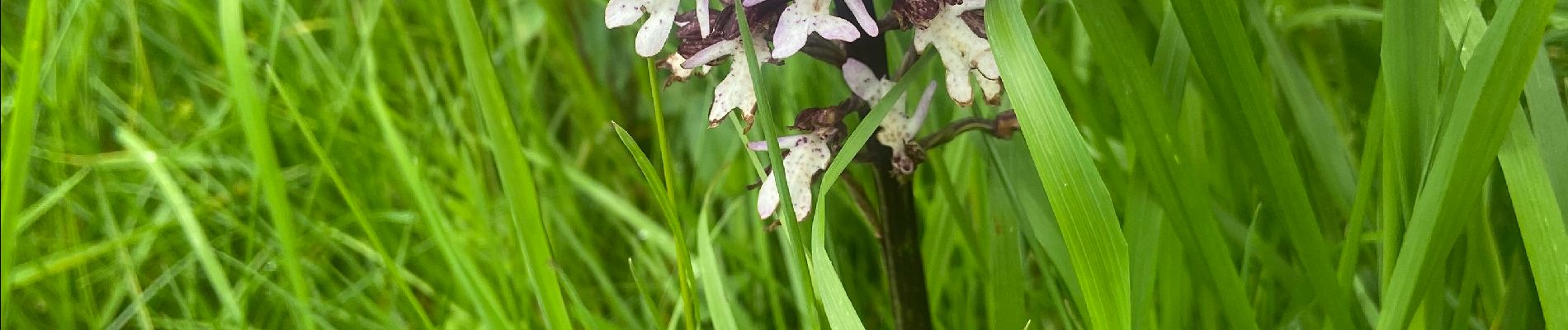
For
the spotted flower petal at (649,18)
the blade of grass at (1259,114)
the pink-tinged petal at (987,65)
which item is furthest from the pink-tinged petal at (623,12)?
the blade of grass at (1259,114)

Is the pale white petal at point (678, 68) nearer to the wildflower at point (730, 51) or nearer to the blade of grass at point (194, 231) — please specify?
the wildflower at point (730, 51)

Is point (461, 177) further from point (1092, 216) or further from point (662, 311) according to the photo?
point (1092, 216)

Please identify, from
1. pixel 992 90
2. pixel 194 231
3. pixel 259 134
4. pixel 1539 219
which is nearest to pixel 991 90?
pixel 992 90

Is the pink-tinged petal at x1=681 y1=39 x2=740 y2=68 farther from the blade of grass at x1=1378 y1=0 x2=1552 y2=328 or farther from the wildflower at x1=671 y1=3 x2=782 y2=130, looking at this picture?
the blade of grass at x1=1378 y1=0 x2=1552 y2=328

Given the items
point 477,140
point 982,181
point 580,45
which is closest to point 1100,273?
point 982,181

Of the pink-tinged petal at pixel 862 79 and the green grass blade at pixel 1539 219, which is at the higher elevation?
the pink-tinged petal at pixel 862 79

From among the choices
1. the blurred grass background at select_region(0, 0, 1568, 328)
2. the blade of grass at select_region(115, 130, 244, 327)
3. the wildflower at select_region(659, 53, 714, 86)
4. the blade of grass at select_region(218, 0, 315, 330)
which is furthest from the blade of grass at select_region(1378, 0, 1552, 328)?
the blade of grass at select_region(115, 130, 244, 327)
